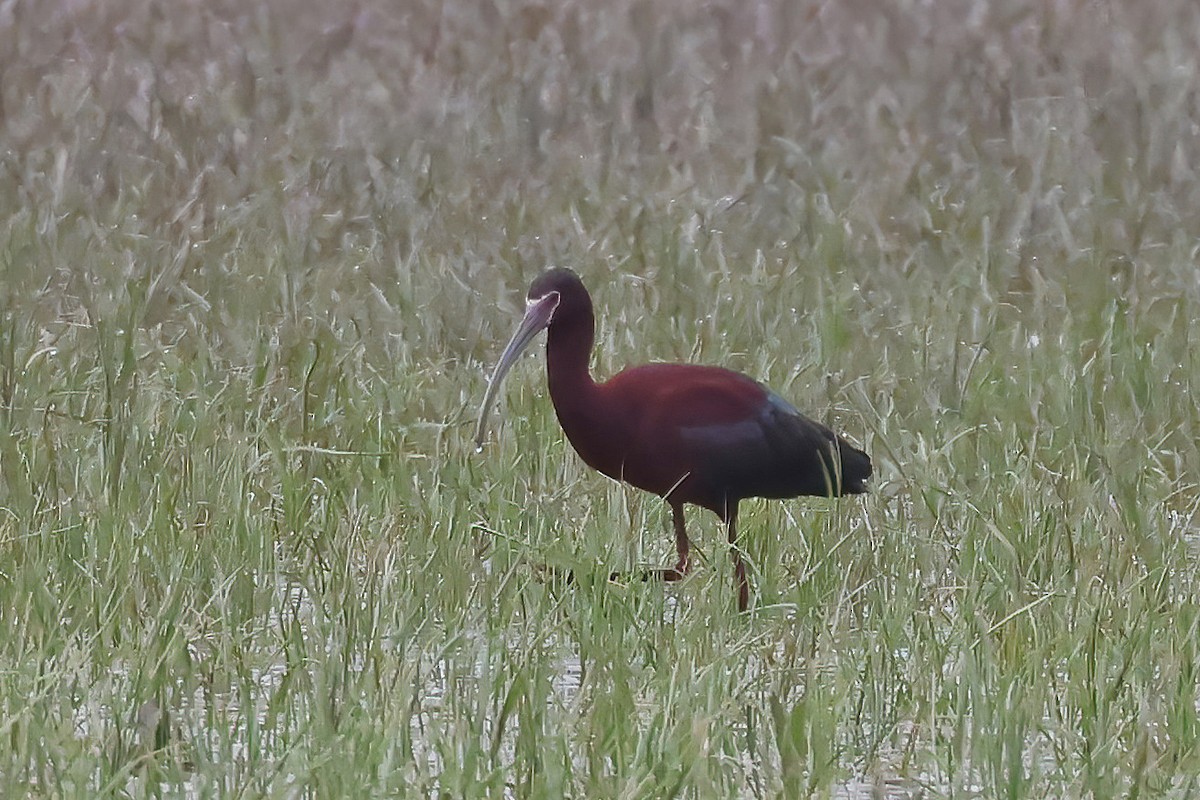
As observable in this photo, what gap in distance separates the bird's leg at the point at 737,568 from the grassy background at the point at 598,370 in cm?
6

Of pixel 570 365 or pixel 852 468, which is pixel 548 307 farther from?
pixel 852 468

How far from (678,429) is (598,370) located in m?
1.45

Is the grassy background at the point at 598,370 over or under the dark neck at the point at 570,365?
under

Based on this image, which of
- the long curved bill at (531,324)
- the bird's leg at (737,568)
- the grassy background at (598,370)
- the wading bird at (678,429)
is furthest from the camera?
the long curved bill at (531,324)

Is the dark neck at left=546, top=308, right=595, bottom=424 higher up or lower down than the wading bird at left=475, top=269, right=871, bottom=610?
higher up

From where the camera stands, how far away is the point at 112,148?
855 cm

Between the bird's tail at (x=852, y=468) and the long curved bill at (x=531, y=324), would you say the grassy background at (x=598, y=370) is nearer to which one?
the bird's tail at (x=852, y=468)

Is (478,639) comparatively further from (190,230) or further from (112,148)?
(112,148)

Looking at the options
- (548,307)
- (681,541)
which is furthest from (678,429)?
(548,307)

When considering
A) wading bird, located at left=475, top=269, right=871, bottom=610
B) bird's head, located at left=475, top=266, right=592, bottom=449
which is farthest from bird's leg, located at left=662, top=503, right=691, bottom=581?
bird's head, located at left=475, top=266, right=592, bottom=449

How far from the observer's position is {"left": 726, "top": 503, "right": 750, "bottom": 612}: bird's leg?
187 inches

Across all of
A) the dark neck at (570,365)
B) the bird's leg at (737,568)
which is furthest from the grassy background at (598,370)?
the dark neck at (570,365)

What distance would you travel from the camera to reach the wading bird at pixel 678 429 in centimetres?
501

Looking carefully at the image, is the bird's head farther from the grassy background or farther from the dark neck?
the grassy background
